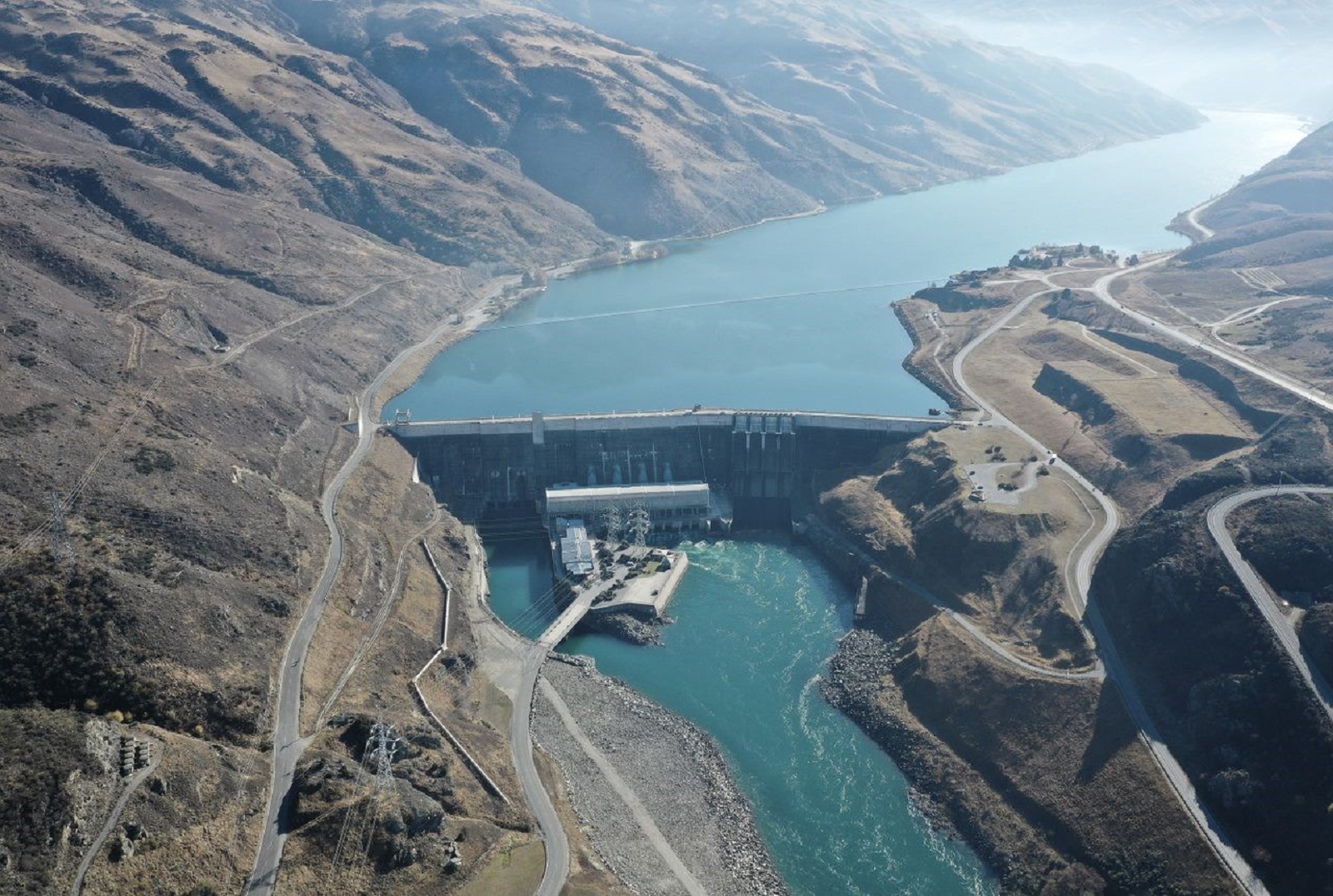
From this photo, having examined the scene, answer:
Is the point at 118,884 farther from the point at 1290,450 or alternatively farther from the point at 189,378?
the point at 1290,450

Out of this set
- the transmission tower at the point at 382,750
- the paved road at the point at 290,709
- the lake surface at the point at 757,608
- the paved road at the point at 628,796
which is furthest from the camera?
the lake surface at the point at 757,608

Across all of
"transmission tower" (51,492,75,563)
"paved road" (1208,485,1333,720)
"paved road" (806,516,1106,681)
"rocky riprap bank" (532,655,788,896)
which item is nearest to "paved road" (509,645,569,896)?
"rocky riprap bank" (532,655,788,896)

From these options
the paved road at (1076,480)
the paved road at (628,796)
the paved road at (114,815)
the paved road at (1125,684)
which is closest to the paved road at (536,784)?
the paved road at (628,796)

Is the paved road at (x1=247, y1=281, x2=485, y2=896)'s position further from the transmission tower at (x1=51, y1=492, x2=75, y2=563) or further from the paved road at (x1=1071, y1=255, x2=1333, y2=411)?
the paved road at (x1=1071, y1=255, x2=1333, y2=411)

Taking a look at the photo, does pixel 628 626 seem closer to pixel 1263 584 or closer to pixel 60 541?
pixel 60 541

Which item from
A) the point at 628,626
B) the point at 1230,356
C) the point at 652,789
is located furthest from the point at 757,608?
the point at 1230,356

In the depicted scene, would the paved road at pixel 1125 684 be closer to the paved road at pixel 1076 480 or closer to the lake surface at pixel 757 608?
the paved road at pixel 1076 480

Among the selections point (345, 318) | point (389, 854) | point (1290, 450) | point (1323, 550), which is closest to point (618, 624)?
point (389, 854)
